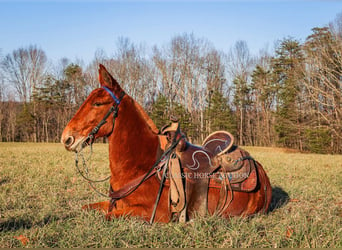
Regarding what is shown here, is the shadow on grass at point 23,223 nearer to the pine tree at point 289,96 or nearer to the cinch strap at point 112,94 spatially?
the cinch strap at point 112,94

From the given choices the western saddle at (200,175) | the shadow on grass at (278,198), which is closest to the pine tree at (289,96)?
the shadow on grass at (278,198)

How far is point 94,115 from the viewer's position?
3334 mm

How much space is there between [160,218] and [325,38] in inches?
953

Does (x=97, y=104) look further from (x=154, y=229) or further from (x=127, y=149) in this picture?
(x=154, y=229)


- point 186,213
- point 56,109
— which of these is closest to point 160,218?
point 186,213

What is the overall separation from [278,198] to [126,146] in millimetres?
2997

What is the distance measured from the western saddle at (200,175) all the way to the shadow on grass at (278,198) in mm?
1049

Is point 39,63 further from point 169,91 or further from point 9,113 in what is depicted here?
point 169,91

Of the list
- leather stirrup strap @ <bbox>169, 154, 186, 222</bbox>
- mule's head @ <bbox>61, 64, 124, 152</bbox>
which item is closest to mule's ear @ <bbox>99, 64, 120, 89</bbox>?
mule's head @ <bbox>61, 64, 124, 152</bbox>

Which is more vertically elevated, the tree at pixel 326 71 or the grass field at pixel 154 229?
the tree at pixel 326 71

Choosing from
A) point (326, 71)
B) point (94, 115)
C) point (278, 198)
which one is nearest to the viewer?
point (94, 115)

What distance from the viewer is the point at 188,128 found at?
34.7 metres

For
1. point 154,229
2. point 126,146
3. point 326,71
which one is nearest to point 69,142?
point 126,146

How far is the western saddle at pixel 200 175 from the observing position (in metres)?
3.30
